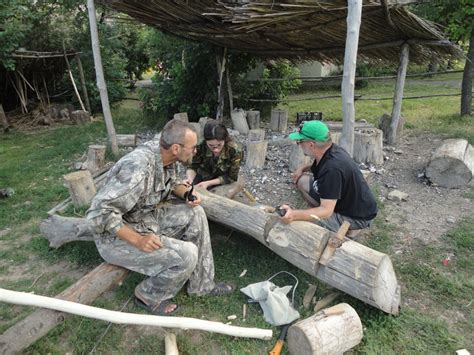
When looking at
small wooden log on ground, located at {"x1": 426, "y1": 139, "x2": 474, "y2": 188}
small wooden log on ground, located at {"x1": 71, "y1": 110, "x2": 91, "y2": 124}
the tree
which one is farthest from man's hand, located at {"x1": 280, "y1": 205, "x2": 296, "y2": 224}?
small wooden log on ground, located at {"x1": 71, "y1": 110, "x2": 91, "y2": 124}

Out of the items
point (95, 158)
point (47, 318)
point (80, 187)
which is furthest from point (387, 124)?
point (47, 318)

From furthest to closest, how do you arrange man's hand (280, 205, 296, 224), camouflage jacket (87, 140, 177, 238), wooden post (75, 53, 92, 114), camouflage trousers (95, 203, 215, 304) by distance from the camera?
wooden post (75, 53, 92, 114) < man's hand (280, 205, 296, 224) < camouflage trousers (95, 203, 215, 304) < camouflage jacket (87, 140, 177, 238)

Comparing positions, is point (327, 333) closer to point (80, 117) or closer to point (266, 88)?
point (266, 88)

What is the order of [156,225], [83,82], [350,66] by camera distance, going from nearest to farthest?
1. [156,225]
2. [350,66]
3. [83,82]

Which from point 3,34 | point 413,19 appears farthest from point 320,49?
point 3,34

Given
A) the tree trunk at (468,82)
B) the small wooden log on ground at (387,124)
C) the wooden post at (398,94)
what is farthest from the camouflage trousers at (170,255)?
the tree trunk at (468,82)

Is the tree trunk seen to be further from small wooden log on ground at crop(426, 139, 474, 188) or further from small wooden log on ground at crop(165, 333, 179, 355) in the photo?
small wooden log on ground at crop(165, 333, 179, 355)

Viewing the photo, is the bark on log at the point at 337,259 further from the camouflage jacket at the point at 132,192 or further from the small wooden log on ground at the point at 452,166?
the small wooden log on ground at the point at 452,166

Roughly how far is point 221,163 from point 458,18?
5.96 meters

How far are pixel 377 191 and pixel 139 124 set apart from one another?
628cm

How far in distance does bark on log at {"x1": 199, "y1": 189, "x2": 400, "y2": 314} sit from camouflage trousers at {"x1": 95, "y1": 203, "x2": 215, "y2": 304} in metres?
0.45

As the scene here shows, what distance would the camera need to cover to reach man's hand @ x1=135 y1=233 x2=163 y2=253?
8.51 ft

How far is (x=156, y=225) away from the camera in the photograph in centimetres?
298

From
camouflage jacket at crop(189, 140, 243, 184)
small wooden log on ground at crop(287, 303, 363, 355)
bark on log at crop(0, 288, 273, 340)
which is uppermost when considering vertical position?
camouflage jacket at crop(189, 140, 243, 184)
